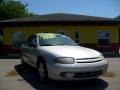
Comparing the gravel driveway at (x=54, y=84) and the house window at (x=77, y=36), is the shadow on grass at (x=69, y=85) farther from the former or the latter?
the house window at (x=77, y=36)

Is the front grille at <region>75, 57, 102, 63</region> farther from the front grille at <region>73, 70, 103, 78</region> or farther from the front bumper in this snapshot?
the front grille at <region>73, 70, 103, 78</region>

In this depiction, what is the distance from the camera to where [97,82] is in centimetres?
904

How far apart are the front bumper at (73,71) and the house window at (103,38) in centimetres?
1553

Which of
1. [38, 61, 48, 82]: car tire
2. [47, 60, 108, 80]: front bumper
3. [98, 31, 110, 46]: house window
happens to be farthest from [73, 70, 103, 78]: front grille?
[98, 31, 110, 46]: house window

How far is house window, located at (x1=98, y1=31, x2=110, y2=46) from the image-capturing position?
23.7 meters

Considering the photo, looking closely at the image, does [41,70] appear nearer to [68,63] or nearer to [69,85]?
[69,85]

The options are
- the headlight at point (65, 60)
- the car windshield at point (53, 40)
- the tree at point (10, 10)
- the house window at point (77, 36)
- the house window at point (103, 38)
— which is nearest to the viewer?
the headlight at point (65, 60)

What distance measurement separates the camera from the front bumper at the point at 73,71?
8.05 meters

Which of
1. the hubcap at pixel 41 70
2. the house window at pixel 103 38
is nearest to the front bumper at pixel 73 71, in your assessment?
the hubcap at pixel 41 70

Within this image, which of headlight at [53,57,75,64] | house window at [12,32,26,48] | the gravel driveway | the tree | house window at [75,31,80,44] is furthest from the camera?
the tree

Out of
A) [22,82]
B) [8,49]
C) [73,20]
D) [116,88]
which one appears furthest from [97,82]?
[8,49]

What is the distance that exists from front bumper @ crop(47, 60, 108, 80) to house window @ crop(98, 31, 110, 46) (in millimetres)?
15530

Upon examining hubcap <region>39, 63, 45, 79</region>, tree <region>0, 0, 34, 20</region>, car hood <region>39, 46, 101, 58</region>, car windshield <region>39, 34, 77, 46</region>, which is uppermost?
tree <region>0, 0, 34, 20</region>

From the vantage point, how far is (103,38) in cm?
2366
